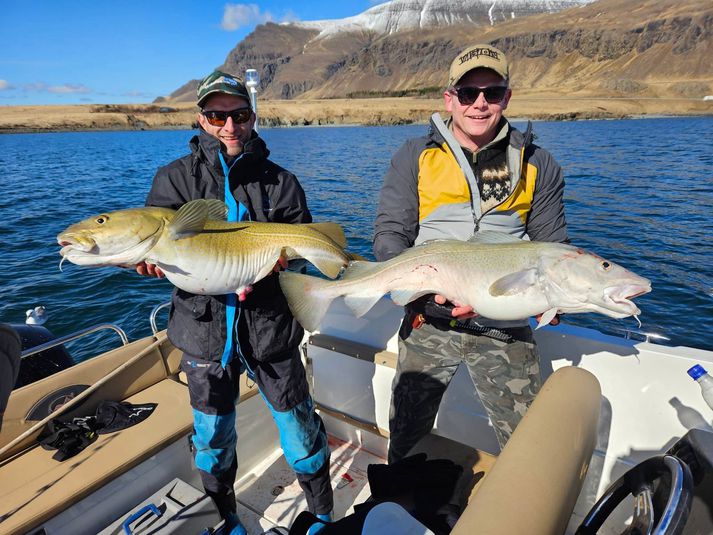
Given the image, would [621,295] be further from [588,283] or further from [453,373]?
[453,373]

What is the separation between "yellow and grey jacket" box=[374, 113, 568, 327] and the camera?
3102 mm

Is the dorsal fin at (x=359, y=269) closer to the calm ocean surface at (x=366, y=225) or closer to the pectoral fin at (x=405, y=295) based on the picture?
the pectoral fin at (x=405, y=295)

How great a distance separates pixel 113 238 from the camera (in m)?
2.66

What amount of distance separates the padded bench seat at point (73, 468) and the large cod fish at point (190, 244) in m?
1.47

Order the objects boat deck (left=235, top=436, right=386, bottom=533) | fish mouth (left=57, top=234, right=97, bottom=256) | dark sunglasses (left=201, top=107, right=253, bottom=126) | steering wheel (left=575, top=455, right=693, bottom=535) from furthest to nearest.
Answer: boat deck (left=235, top=436, right=386, bottom=533)
dark sunglasses (left=201, top=107, right=253, bottom=126)
fish mouth (left=57, top=234, right=97, bottom=256)
steering wheel (left=575, top=455, right=693, bottom=535)

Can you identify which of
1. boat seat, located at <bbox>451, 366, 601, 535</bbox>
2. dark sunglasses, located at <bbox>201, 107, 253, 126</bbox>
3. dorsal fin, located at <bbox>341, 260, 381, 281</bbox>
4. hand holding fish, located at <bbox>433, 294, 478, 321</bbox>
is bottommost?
boat seat, located at <bbox>451, 366, 601, 535</bbox>

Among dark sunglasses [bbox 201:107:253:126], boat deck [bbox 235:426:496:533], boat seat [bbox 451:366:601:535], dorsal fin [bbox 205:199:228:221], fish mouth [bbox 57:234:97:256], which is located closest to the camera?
boat seat [bbox 451:366:601:535]

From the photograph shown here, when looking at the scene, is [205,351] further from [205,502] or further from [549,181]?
[549,181]

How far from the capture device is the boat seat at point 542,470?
176 centimetres

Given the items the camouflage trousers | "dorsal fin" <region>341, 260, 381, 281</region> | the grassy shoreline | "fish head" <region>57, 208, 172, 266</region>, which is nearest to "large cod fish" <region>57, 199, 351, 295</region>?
"fish head" <region>57, 208, 172, 266</region>

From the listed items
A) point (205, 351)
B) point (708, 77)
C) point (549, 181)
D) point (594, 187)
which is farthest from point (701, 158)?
point (708, 77)

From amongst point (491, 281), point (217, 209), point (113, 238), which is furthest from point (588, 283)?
point (113, 238)

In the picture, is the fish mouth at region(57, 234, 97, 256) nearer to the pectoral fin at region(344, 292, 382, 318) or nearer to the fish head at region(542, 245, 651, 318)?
the pectoral fin at region(344, 292, 382, 318)

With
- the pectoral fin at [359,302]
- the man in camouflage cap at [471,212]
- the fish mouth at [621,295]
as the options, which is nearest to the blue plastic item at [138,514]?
the man in camouflage cap at [471,212]
